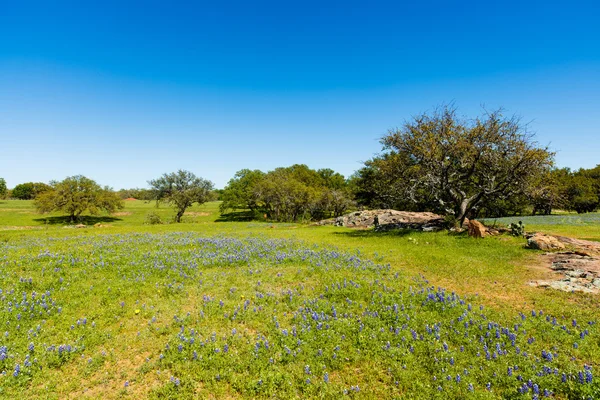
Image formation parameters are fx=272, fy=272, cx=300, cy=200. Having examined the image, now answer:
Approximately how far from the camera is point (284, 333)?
7191 millimetres

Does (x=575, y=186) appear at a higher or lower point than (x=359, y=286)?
higher

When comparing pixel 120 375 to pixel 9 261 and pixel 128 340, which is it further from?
pixel 9 261

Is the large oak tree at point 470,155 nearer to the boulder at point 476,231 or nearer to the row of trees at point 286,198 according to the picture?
the boulder at point 476,231

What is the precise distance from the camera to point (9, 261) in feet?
40.5

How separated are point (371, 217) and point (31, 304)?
3732 cm

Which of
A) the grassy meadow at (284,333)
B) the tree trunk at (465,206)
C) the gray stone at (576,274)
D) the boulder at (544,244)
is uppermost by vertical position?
the tree trunk at (465,206)

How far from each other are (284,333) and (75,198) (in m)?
75.9

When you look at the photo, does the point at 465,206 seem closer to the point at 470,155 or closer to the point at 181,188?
the point at 470,155

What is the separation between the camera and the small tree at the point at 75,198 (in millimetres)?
A: 60731

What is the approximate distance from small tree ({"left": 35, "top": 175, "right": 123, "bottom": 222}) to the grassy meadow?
2459 inches

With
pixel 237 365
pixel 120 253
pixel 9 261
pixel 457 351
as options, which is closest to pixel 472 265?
pixel 457 351

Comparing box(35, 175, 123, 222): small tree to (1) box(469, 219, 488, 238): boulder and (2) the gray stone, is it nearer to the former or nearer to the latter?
(1) box(469, 219, 488, 238): boulder

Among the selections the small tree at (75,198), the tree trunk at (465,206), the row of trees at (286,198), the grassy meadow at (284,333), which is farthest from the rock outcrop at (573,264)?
the small tree at (75,198)

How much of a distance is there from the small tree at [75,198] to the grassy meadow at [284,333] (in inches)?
2459
